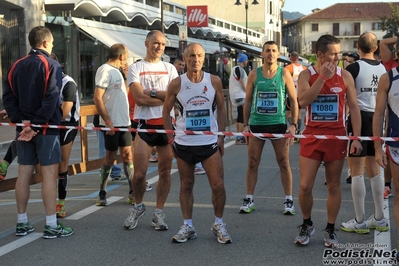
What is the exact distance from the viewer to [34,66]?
5.67m

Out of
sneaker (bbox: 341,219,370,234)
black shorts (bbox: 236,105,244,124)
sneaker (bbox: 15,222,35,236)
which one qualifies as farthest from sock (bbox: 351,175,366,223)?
black shorts (bbox: 236,105,244,124)

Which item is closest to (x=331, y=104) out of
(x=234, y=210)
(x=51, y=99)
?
(x=234, y=210)

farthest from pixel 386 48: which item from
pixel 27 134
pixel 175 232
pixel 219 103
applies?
pixel 27 134

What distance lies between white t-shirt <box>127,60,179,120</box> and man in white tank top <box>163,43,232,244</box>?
1.99 feet

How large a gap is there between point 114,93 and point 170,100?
1.81m

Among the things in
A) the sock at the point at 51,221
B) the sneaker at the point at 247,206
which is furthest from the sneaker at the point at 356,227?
the sock at the point at 51,221

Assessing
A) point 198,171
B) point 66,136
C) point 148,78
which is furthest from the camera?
point 198,171

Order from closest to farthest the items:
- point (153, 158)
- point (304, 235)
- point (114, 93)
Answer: point (304, 235)
point (114, 93)
point (153, 158)

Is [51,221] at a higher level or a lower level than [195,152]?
lower

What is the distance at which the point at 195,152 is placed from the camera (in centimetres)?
557

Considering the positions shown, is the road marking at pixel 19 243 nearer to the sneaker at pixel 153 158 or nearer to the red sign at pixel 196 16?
the sneaker at pixel 153 158

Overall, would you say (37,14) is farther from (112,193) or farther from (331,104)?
(331,104)

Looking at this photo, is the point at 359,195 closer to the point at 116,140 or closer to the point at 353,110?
the point at 353,110

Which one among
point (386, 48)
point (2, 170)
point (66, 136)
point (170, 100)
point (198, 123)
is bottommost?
point (2, 170)
